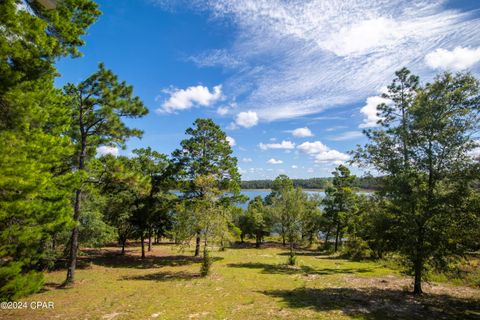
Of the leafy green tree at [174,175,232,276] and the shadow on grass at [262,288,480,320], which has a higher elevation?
the leafy green tree at [174,175,232,276]

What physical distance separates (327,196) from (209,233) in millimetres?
24138

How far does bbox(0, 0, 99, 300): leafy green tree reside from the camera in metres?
6.09

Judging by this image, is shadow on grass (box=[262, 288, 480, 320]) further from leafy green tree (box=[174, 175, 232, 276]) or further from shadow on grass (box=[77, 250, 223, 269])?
shadow on grass (box=[77, 250, 223, 269])

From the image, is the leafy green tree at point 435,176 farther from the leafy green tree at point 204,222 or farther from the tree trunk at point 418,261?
the leafy green tree at point 204,222

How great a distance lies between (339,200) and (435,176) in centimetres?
2377

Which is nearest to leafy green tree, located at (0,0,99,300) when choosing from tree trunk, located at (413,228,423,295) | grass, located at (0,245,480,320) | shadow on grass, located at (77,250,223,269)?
grass, located at (0,245,480,320)

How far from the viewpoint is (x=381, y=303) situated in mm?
10820

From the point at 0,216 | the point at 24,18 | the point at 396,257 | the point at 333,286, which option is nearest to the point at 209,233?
the point at 333,286

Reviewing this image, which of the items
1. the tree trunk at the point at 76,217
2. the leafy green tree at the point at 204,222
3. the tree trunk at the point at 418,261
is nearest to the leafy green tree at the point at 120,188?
the tree trunk at the point at 76,217

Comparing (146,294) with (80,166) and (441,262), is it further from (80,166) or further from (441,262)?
(441,262)

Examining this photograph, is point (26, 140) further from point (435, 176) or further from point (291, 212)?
point (291, 212)

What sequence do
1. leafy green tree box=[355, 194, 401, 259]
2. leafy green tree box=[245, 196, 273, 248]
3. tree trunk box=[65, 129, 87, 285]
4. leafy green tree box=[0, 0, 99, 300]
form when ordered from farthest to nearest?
1. leafy green tree box=[245, 196, 273, 248]
2. tree trunk box=[65, 129, 87, 285]
3. leafy green tree box=[355, 194, 401, 259]
4. leafy green tree box=[0, 0, 99, 300]

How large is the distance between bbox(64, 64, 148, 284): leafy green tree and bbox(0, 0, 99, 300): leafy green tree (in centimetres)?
698

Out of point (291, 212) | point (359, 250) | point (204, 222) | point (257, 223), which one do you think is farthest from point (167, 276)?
point (257, 223)
